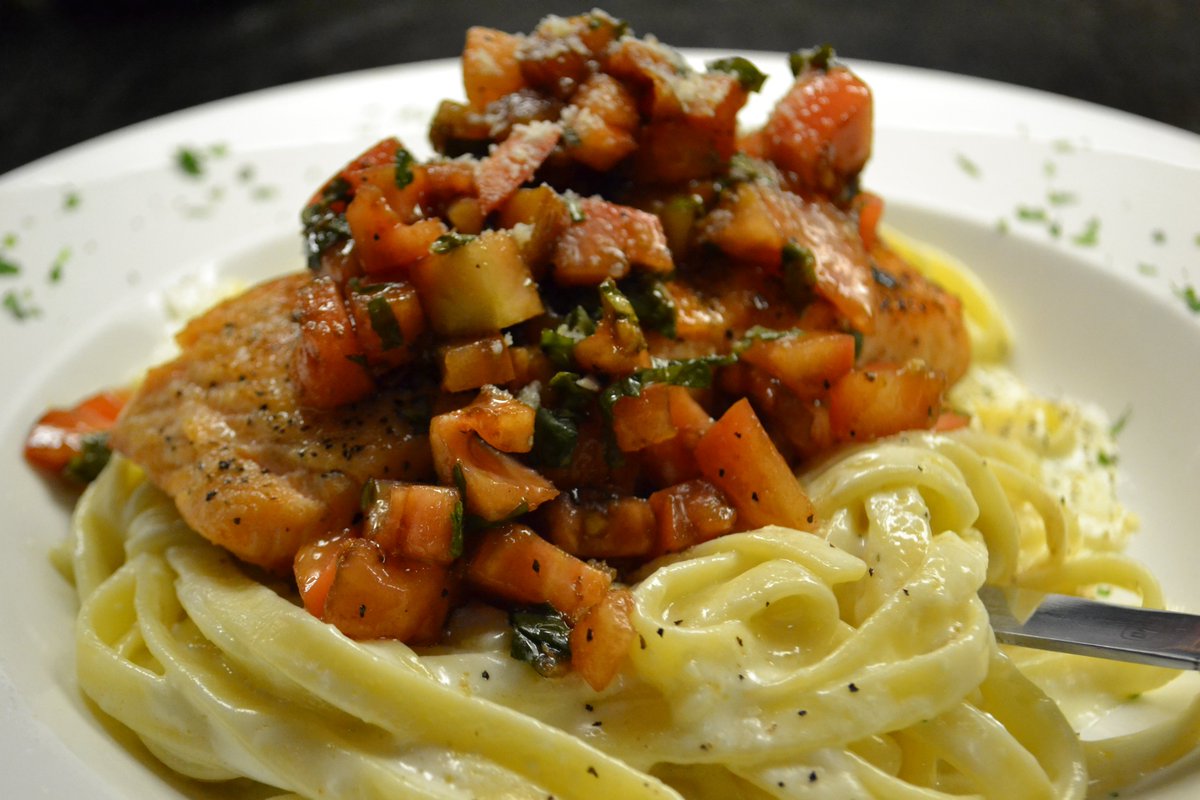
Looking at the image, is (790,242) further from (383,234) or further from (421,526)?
(421,526)

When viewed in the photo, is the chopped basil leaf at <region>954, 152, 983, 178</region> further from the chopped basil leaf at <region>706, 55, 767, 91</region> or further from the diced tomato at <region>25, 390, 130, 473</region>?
the diced tomato at <region>25, 390, 130, 473</region>

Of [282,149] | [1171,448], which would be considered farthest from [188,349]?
[1171,448]

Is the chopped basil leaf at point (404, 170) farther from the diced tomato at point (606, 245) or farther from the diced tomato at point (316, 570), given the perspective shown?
the diced tomato at point (316, 570)

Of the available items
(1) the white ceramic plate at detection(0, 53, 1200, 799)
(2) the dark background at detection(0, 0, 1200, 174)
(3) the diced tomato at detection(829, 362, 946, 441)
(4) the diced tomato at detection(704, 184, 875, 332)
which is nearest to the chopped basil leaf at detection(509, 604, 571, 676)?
(3) the diced tomato at detection(829, 362, 946, 441)

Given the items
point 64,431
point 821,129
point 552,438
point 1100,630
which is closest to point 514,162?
point 552,438

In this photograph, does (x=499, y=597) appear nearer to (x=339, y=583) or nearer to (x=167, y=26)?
(x=339, y=583)

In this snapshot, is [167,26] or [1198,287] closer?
[1198,287]
